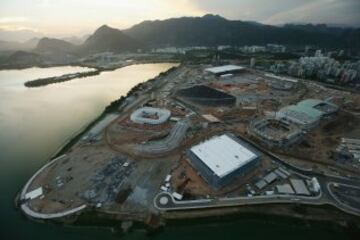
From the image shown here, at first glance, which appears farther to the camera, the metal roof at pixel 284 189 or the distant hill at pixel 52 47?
the distant hill at pixel 52 47

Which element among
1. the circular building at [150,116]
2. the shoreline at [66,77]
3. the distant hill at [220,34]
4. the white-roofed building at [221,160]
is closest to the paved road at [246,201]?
the white-roofed building at [221,160]

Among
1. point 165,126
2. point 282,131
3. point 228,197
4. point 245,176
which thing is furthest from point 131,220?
point 282,131

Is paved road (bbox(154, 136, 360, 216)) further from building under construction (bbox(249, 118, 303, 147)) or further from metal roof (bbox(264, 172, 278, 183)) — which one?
building under construction (bbox(249, 118, 303, 147))

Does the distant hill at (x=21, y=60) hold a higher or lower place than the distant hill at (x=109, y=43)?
lower

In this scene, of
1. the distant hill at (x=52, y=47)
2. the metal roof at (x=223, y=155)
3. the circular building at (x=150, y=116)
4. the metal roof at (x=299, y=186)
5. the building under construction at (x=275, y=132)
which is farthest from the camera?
the distant hill at (x=52, y=47)

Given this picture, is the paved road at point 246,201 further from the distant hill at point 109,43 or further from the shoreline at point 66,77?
the distant hill at point 109,43

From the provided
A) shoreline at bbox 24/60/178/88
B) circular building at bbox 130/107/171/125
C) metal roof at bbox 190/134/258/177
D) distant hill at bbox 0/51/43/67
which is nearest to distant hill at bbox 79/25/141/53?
distant hill at bbox 0/51/43/67

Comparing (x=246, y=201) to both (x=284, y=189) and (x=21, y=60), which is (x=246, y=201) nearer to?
(x=284, y=189)

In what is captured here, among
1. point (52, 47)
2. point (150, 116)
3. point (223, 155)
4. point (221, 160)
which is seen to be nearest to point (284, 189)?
point (221, 160)
